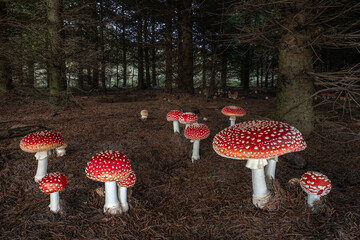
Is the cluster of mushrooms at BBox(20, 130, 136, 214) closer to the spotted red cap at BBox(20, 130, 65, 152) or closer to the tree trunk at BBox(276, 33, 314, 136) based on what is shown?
the spotted red cap at BBox(20, 130, 65, 152)

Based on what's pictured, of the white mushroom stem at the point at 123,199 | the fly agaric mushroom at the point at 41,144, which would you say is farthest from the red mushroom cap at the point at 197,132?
the fly agaric mushroom at the point at 41,144

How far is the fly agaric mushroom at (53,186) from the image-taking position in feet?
7.54

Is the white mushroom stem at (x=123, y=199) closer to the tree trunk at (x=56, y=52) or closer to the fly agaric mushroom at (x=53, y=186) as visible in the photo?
the fly agaric mushroom at (x=53, y=186)

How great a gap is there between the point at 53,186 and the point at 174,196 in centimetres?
154

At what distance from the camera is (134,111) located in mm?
7191

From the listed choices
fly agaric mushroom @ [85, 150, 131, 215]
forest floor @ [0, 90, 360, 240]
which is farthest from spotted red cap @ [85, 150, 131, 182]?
forest floor @ [0, 90, 360, 240]

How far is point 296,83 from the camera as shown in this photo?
4.58 metres

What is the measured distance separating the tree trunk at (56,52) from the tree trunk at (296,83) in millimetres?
5909

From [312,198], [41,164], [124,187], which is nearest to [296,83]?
[312,198]

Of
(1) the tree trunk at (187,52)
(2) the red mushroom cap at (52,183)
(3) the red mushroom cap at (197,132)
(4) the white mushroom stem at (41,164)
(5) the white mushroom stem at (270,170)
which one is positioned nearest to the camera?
(2) the red mushroom cap at (52,183)

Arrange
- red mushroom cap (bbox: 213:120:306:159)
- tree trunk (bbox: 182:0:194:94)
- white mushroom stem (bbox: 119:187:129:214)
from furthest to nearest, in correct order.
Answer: tree trunk (bbox: 182:0:194:94) < white mushroom stem (bbox: 119:187:129:214) < red mushroom cap (bbox: 213:120:306:159)

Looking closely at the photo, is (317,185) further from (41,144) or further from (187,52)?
(187,52)

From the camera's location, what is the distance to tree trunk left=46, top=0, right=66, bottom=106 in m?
A: 6.05

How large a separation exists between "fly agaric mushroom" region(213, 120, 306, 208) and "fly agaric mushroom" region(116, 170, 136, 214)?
3.65 feet
